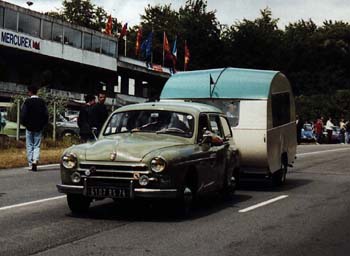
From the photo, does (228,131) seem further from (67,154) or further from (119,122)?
(67,154)

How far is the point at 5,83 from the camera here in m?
54.0

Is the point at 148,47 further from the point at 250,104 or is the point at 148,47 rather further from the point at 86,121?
the point at 250,104

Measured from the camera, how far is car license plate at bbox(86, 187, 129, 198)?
9.01 meters

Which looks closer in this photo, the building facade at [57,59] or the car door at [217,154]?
the car door at [217,154]

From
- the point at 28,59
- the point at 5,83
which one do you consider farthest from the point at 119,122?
the point at 28,59

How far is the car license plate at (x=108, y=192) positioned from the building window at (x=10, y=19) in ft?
157

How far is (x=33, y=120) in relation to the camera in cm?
1599

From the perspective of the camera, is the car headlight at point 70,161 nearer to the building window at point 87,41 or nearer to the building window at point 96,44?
the building window at point 87,41

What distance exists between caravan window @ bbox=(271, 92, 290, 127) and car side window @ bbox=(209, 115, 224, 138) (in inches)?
115

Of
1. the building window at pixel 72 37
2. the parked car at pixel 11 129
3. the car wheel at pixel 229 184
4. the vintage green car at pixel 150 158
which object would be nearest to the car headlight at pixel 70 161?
the vintage green car at pixel 150 158

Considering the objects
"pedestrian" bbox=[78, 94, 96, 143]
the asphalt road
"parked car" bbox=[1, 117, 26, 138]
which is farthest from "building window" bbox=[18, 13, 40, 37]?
the asphalt road

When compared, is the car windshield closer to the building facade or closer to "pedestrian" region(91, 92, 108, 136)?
"pedestrian" region(91, 92, 108, 136)

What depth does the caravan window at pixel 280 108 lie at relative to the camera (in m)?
14.7

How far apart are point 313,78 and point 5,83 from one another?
56.1 m
